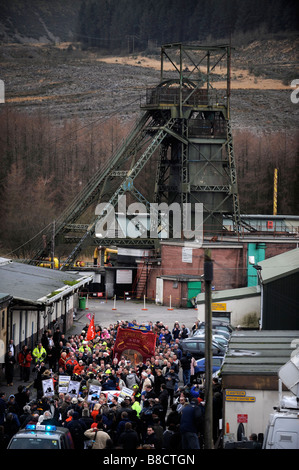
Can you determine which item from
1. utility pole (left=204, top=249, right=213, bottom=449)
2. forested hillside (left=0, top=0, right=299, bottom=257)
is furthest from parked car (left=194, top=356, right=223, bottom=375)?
forested hillside (left=0, top=0, right=299, bottom=257)

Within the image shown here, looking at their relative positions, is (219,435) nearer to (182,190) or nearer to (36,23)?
(182,190)

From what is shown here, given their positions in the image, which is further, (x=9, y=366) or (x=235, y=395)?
(x=9, y=366)

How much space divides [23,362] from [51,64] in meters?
Result: 127

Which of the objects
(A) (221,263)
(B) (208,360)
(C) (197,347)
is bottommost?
(C) (197,347)

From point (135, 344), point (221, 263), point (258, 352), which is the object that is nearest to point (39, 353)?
point (135, 344)

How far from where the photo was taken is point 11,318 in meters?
26.1

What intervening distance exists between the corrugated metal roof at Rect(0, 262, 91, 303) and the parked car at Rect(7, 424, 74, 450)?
1265cm

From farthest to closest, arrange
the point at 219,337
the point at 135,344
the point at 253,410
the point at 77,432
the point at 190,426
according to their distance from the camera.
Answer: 1. the point at 219,337
2. the point at 135,344
3. the point at 253,410
4. the point at 77,432
5. the point at 190,426

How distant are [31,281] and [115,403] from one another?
1533cm

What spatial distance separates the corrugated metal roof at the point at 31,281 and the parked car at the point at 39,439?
41.5ft

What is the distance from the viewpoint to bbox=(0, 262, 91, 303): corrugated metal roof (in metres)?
27.4

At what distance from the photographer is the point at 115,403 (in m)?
17.8

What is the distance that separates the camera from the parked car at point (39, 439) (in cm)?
1285

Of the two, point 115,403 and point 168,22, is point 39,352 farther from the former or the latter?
point 168,22
